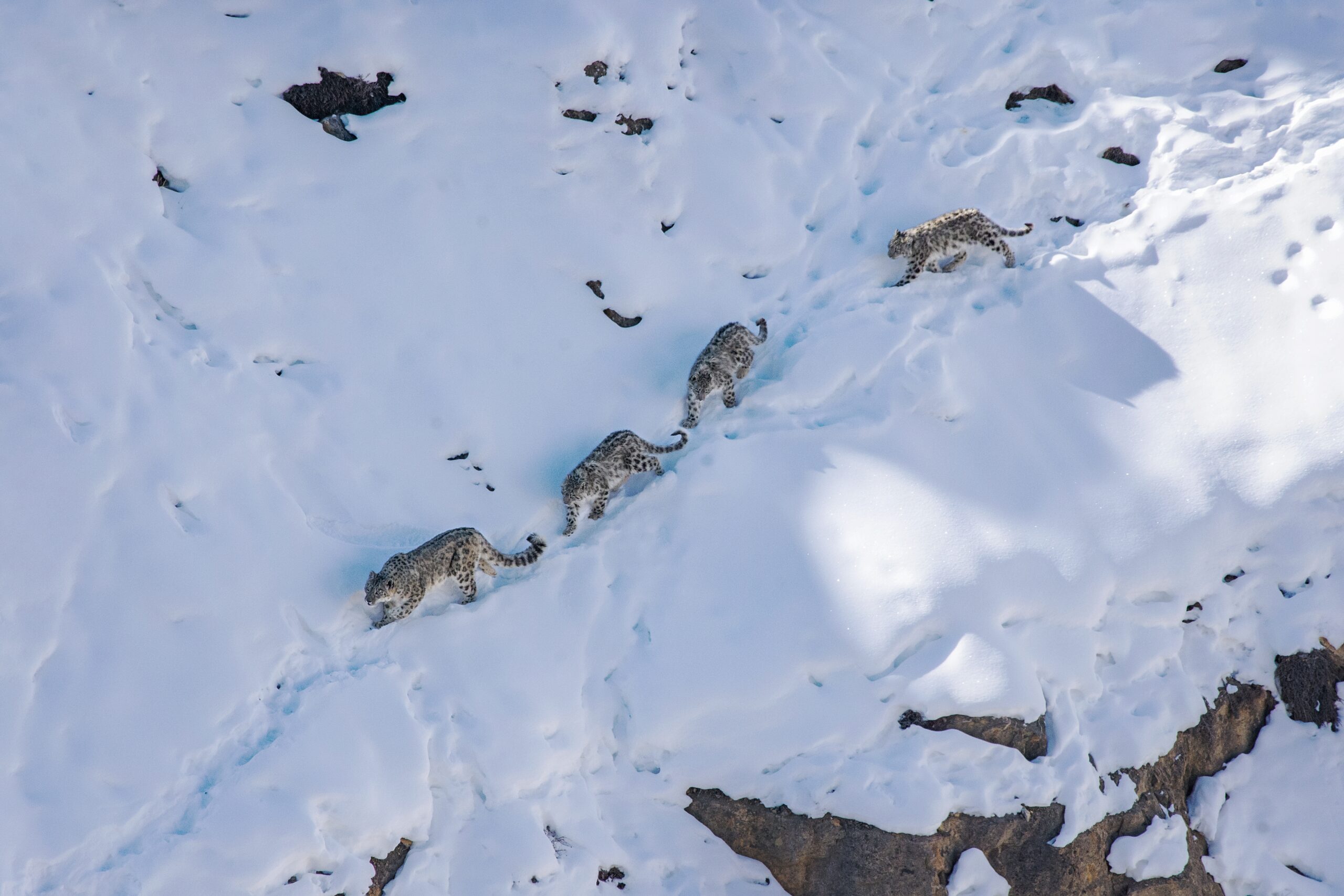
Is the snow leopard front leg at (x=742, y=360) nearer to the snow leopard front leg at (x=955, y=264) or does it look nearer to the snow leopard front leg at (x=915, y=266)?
the snow leopard front leg at (x=915, y=266)

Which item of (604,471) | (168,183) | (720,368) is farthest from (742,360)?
(168,183)

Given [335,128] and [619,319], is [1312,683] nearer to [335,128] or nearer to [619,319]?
[619,319]

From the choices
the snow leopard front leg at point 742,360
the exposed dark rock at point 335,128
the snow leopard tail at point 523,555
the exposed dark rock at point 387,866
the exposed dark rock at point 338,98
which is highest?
the exposed dark rock at point 338,98

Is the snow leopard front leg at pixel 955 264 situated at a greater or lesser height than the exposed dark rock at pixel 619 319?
greater

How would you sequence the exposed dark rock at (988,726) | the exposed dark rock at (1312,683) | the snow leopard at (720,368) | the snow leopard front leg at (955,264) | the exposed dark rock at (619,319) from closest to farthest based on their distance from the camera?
the exposed dark rock at (988,726) < the exposed dark rock at (1312,683) < the snow leopard at (720,368) < the exposed dark rock at (619,319) < the snow leopard front leg at (955,264)

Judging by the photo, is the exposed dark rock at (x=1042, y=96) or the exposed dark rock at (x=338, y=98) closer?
the exposed dark rock at (x=338, y=98)

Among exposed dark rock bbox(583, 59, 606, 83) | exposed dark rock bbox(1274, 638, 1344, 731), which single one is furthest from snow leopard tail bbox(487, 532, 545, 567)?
exposed dark rock bbox(1274, 638, 1344, 731)

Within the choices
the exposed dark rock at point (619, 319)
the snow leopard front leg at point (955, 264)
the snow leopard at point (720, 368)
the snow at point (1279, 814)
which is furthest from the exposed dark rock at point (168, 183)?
the snow at point (1279, 814)
